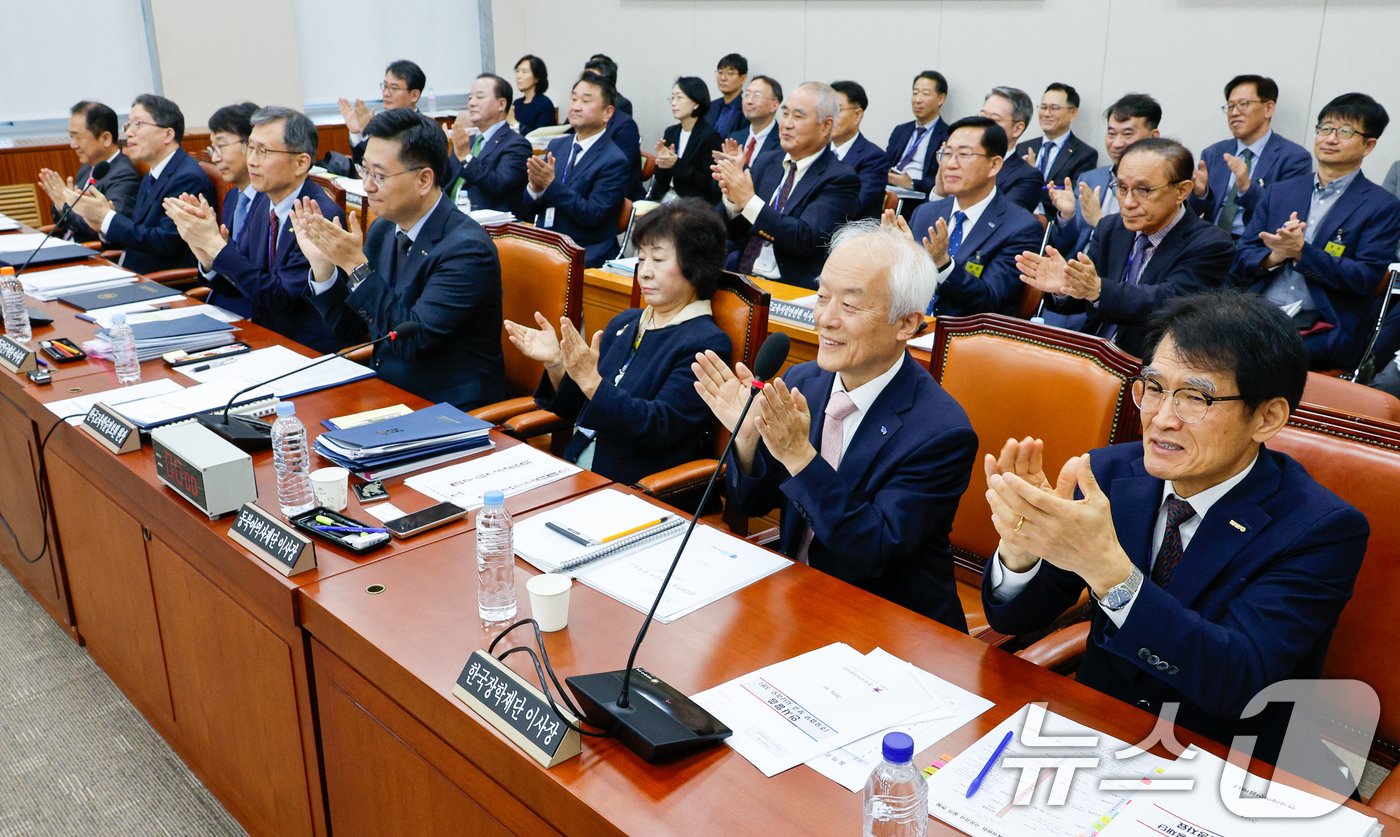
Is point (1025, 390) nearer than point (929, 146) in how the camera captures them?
Yes

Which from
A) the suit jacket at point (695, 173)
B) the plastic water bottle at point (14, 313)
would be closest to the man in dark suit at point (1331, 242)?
the suit jacket at point (695, 173)

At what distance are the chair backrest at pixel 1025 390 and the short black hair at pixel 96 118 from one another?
171 inches

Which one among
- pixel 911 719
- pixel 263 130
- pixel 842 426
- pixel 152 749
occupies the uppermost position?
pixel 263 130

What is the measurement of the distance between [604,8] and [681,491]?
7459 mm

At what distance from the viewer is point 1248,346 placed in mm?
1370

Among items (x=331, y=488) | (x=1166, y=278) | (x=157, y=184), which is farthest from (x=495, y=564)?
(x=157, y=184)

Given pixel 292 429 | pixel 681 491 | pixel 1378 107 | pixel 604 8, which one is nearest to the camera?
pixel 292 429

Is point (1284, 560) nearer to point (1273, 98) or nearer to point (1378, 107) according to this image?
point (1378, 107)

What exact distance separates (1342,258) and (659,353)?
2883mm

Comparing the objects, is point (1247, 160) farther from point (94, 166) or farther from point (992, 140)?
point (94, 166)

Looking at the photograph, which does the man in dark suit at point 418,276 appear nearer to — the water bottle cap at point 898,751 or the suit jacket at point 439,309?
the suit jacket at point 439,309

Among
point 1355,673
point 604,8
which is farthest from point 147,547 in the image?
point 604,8

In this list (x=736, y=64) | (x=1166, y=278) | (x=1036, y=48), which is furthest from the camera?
(x=736, y=64)

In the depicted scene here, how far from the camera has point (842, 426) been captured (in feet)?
6.37
